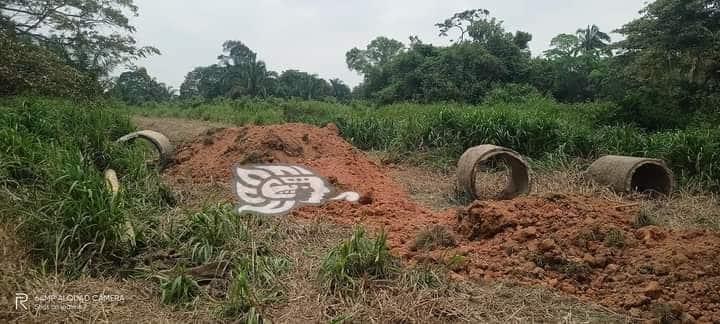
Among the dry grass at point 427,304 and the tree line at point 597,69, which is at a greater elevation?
the tree line at point 597,69

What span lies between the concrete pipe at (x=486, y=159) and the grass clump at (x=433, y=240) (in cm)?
171

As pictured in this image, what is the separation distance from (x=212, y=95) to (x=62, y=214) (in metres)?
31.6

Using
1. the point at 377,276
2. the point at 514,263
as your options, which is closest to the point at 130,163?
the point at 377,276

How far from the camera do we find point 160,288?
2707 mm

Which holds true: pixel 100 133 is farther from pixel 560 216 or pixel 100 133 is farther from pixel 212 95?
pixel 212 95

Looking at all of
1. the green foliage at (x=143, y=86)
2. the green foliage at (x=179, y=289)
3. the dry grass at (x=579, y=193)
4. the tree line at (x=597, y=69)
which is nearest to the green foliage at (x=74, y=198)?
the green foliage at (x=179, y=289)

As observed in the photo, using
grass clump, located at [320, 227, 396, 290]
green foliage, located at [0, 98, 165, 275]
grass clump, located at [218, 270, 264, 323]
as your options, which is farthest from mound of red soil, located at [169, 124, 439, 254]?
grass clump, located at [218, 270, 264, 323]

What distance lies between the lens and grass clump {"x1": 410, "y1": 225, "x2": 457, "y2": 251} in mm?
3345

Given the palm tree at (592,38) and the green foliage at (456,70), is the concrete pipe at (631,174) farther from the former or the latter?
the palm tree at (592,38)

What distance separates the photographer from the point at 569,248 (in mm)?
3109

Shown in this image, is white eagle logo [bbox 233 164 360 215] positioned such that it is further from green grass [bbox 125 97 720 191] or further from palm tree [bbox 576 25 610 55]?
palm tree [bbox 576 25 610 55]

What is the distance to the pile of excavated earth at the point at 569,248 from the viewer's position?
2582 mm

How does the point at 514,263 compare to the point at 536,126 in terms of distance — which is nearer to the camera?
the point at 514,263

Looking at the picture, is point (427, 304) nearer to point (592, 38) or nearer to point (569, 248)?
point (569, 248)
